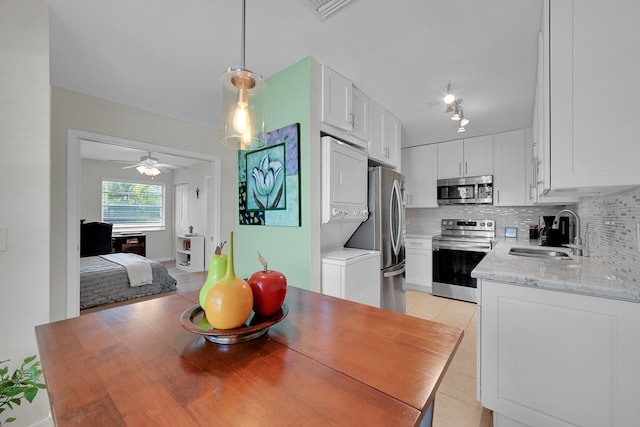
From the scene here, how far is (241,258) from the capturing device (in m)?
2.72

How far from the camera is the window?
6.16 meters

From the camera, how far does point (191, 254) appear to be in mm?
5746

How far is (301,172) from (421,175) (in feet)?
9.94

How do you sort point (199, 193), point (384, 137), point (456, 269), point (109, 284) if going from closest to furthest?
point (384, 137) < point (109, 284) < point (456, 269) < point (199, 193)

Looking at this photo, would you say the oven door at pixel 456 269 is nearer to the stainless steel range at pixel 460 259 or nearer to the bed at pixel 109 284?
the stainless steel range at pixel 460 259

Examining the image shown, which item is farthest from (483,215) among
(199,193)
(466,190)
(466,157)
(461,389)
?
(199,193)

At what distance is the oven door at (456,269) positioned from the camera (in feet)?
11.9

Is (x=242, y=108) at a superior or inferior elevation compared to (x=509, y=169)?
inferior

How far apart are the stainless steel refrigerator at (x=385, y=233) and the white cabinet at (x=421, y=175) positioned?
1751 mm

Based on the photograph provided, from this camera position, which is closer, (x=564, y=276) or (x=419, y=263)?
(x=564, y=276)

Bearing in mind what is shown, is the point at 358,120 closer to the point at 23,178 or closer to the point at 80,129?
the point at 23,178

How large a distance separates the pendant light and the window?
6.57 m

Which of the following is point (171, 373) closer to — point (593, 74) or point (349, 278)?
point (349, 278)

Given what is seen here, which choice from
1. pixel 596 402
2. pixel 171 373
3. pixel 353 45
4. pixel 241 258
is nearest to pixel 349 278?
pixel 241 258
